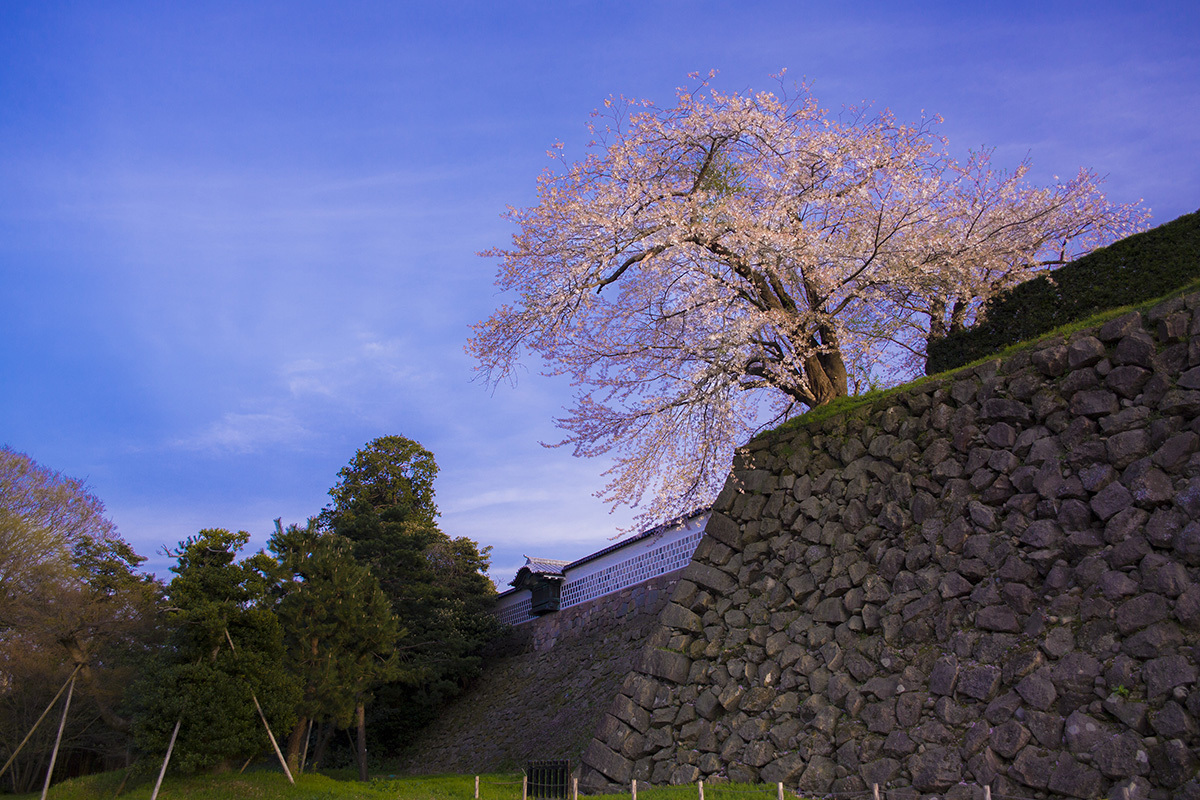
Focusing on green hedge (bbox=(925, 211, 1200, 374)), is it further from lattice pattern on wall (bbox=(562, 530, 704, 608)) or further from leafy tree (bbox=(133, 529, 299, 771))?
leafy tree (bbox=(133, 529, 299, 771))

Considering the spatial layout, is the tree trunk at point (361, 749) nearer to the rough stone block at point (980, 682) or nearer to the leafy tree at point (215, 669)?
the leafy tree at point (215, 669)

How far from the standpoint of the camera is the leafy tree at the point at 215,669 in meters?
11.5

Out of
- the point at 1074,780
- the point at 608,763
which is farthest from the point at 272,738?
the point at 1074,780

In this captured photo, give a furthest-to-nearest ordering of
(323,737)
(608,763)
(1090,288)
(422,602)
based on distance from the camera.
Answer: (422,602) → (323,737) → (608,763) → (1090,288)

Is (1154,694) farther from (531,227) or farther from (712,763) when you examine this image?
(531,227)

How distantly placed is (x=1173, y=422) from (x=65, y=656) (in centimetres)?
2126

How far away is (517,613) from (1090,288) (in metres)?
17.3

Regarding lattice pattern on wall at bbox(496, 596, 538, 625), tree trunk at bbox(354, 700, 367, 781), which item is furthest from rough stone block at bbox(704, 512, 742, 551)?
lattice pattern on wall at bbox(496, 596, 538, 625)

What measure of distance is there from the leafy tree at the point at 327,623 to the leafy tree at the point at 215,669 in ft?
3.04

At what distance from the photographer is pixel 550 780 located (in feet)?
34.4

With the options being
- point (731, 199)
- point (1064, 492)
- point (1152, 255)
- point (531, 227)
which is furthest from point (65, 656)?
point (1152, 255)

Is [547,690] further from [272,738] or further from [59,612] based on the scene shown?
[59,612]

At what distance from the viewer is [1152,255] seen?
842 centimetres

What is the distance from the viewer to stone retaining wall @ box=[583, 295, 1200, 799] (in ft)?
20.2
